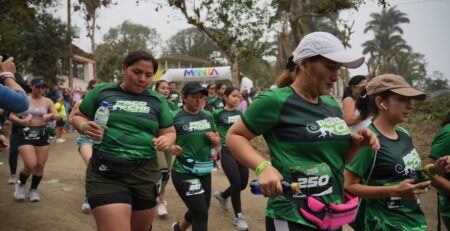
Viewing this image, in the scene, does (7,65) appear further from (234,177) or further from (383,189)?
(234,177)

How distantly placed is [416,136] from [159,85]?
9303 mm

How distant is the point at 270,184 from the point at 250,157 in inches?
13.7

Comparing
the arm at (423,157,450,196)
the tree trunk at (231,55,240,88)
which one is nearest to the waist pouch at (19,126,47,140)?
the arm at (423,157,450,196)

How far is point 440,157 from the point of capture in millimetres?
3736

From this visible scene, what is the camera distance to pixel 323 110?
109 inches

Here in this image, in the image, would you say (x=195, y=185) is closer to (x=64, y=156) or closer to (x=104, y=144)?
(x=104, y=144)

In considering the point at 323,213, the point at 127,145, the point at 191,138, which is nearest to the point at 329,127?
the point at 323,213

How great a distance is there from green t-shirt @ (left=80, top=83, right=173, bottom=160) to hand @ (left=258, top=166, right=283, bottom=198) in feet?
6.30

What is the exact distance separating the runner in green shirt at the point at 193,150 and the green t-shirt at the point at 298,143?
2.73 m

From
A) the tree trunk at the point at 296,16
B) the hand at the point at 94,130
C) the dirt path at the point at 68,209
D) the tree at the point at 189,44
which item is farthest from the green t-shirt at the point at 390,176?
the tree at the point at 189,44

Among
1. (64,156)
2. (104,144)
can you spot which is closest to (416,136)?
(64,156)

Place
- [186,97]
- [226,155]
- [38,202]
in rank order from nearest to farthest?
[186,97]
[226,155]
[38,202]

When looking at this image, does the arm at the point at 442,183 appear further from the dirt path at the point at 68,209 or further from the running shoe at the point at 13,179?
the running shoe at the point at 13,179

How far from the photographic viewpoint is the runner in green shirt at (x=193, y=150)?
536 cm
